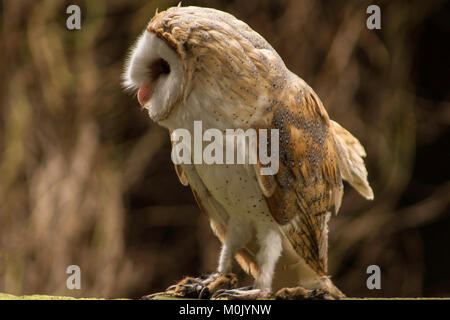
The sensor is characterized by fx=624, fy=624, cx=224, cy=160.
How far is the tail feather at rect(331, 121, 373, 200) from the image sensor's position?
141 cm

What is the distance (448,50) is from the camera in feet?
6.65

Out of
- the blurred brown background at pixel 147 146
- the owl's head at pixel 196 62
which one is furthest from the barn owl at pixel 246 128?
the blurred brown background at pixel 147 146

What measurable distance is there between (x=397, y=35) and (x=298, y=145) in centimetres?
105

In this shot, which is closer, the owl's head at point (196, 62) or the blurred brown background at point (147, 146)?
the owl's head at point (196, 62)

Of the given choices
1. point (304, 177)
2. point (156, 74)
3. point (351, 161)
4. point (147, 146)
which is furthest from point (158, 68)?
point (147, 146)

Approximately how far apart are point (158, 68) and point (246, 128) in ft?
0.67

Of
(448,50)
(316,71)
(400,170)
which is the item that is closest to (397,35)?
(448,50)

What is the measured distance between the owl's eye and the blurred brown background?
91cm

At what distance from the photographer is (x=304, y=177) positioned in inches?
49.6

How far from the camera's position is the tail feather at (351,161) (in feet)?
4.63

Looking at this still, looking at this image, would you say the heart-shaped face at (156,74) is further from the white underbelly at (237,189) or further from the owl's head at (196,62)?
the white underbelly at (237,189)

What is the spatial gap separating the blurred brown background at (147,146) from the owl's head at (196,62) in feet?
2.89

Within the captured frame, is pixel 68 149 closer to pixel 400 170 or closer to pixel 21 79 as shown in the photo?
pixel 21 79
